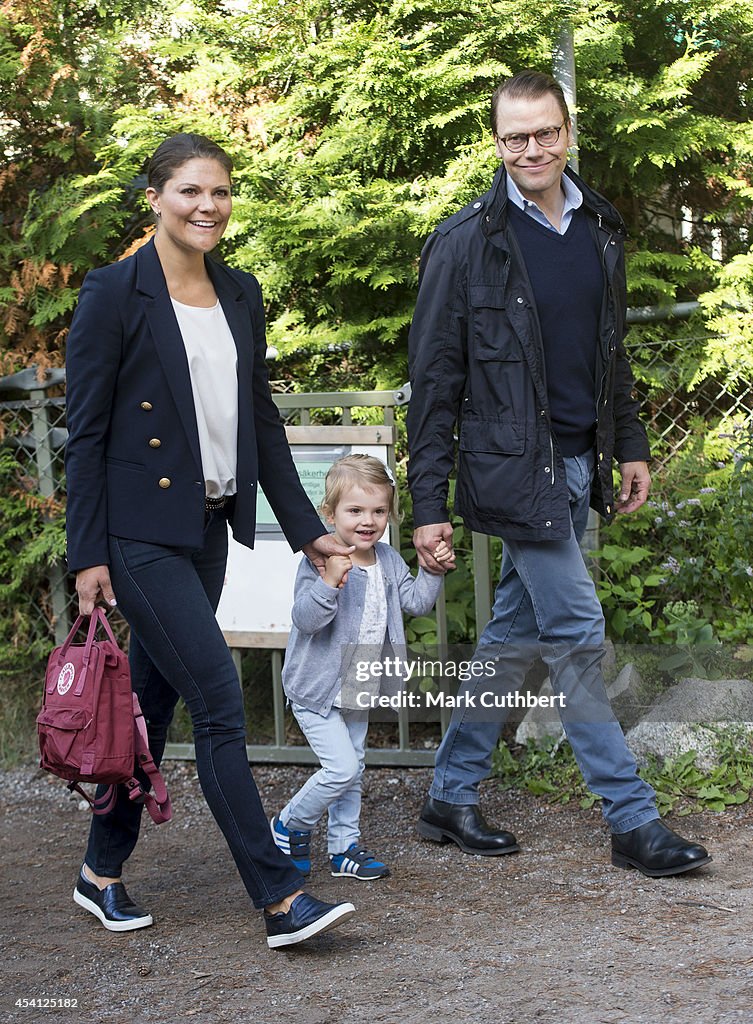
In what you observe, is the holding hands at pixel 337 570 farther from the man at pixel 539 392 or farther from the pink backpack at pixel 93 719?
the pink backpack at pixel 93 719

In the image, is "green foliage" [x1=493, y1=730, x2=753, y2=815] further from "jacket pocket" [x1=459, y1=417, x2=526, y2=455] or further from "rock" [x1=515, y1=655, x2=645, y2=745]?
"jacket pocket" [x1=459, y1=417, x2=526, y2=455]

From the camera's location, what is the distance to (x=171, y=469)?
3057 mm

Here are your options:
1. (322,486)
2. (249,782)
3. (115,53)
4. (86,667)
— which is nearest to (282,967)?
(249,782)

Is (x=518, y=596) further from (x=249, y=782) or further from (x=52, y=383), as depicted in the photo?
(x=52, y=383)

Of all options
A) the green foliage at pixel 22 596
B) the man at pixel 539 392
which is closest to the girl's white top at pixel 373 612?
the man at pixel 539 392

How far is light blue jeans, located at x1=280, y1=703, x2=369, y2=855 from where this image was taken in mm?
3482

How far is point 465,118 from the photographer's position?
507 centimetres

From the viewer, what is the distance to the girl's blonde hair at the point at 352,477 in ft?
11.5

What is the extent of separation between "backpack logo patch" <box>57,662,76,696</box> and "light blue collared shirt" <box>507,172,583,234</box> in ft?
5.91

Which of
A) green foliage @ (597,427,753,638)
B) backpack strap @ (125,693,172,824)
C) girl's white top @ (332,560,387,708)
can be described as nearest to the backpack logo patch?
backpack strap @ (125,693,172,824)

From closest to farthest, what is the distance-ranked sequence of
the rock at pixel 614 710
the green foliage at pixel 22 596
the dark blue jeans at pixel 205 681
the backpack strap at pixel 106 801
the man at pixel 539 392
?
the dark blue jeans at pixel 205 681
the backpack strap at pixel 106 801
the man at pixel 539 392
the rock at pixel 614 710
the green foliage at pixel 22 596

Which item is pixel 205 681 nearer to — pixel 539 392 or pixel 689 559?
pixel 539 392

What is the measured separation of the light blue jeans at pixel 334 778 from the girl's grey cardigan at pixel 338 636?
0.05 metres

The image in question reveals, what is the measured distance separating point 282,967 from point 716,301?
359 cm
